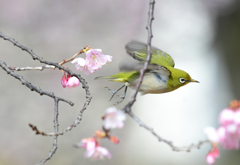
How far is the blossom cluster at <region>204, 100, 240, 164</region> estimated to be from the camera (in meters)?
1.30

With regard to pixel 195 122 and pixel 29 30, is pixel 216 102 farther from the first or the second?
pixel 29 30

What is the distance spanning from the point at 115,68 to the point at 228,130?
4949 mm

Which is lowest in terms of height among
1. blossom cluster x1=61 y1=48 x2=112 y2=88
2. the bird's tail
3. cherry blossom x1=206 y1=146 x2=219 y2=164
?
the bird's tail

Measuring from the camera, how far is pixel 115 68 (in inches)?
245

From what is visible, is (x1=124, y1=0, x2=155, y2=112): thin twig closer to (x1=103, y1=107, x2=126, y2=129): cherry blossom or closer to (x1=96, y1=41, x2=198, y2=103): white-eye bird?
(x1=103, y1=107, x2=126, y2=129): cherry blossom

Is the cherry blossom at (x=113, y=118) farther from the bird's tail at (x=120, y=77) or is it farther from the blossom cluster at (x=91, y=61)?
the bird's tail at (x=120, y=77)

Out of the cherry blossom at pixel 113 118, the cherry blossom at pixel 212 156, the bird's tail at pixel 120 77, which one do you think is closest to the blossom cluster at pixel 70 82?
the bird's tail at pixel 120 77

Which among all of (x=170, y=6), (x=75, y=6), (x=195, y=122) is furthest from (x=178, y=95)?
(x=75, y=6)

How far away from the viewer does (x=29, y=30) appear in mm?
5664

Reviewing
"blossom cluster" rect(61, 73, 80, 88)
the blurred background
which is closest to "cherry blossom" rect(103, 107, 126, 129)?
"blossom cluster" rect(61, 73, 80, 88)

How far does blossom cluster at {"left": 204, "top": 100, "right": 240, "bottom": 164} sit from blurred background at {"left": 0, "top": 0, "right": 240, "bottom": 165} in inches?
171

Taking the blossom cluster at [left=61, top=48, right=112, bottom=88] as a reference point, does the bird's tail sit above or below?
below

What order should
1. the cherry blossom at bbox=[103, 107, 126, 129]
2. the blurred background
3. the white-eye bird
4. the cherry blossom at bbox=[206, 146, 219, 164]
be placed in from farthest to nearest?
the blurred background
the white-eye bird
the cherry blossom at bbox=[206, 146, 219, 164]
the cherry blossom at bbox=[103, 107, 126, 129]

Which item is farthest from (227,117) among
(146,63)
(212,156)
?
(146,63)
